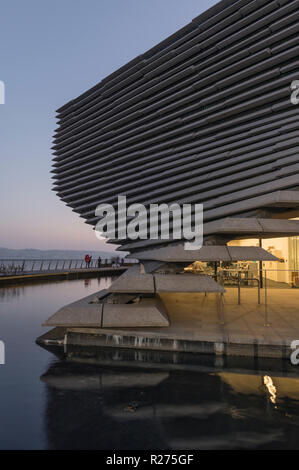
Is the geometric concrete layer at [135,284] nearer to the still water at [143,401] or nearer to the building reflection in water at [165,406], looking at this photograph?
the still water at [143,401]

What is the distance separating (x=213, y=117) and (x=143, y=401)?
7166mm

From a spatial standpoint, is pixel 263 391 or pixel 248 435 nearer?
pixel 248 435

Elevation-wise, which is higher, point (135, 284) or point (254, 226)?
point (254, 226)

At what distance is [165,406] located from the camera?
359 centimetres

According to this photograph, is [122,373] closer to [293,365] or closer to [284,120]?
[293,365]

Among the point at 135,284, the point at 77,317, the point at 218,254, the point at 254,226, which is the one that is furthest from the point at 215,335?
the point at 77,317

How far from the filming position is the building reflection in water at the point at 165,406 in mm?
2891

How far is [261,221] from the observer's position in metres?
6.66

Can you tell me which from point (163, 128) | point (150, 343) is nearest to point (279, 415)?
point (150, 343)

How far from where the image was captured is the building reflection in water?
114 inches

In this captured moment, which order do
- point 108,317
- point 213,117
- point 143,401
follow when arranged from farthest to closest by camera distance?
point 213,117
point 108,317
point 143,401

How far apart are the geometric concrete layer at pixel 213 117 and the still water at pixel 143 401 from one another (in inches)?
150

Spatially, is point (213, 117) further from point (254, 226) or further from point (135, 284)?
point (135, 284)
